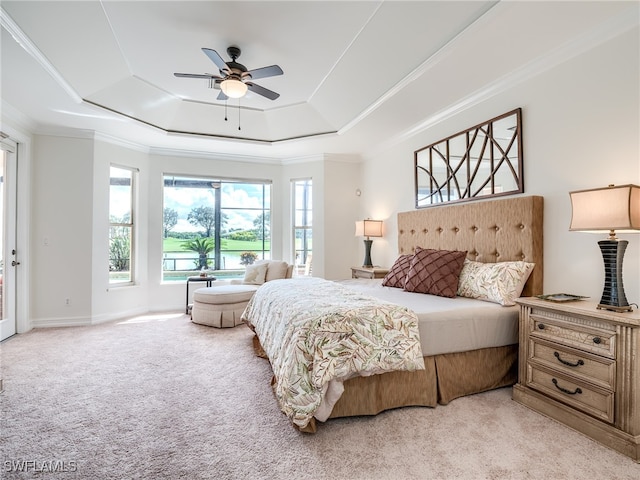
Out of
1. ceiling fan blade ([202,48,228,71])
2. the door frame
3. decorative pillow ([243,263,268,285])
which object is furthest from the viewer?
decorative pillow ([243,263,268,285])

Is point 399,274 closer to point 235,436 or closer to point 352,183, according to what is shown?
point 235,436

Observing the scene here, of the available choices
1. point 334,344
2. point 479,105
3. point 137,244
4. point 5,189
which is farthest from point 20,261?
point 479,105

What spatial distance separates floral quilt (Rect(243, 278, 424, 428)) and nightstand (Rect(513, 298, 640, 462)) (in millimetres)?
837

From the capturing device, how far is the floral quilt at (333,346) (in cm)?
190

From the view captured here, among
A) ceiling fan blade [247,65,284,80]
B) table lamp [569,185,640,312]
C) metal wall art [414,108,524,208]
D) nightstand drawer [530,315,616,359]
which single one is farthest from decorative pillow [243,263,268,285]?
table lamp [569,185,640,312]

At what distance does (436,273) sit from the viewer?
3.06 m

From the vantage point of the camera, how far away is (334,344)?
1935 millimetres

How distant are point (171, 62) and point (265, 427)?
3333 mm

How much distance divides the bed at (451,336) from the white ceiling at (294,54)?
47.3 inches

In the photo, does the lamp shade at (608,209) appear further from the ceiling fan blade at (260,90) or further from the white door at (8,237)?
the white door at (8,237)

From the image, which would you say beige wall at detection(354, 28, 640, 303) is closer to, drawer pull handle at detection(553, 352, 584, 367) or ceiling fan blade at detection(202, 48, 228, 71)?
drawer pull handle at detection(553, 352, 584, 367)

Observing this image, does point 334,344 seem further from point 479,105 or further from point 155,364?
point 479,105

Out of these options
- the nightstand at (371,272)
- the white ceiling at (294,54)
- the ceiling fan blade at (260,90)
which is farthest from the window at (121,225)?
the nightstand at (371,272)

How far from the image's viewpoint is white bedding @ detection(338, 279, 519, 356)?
2.30 m
